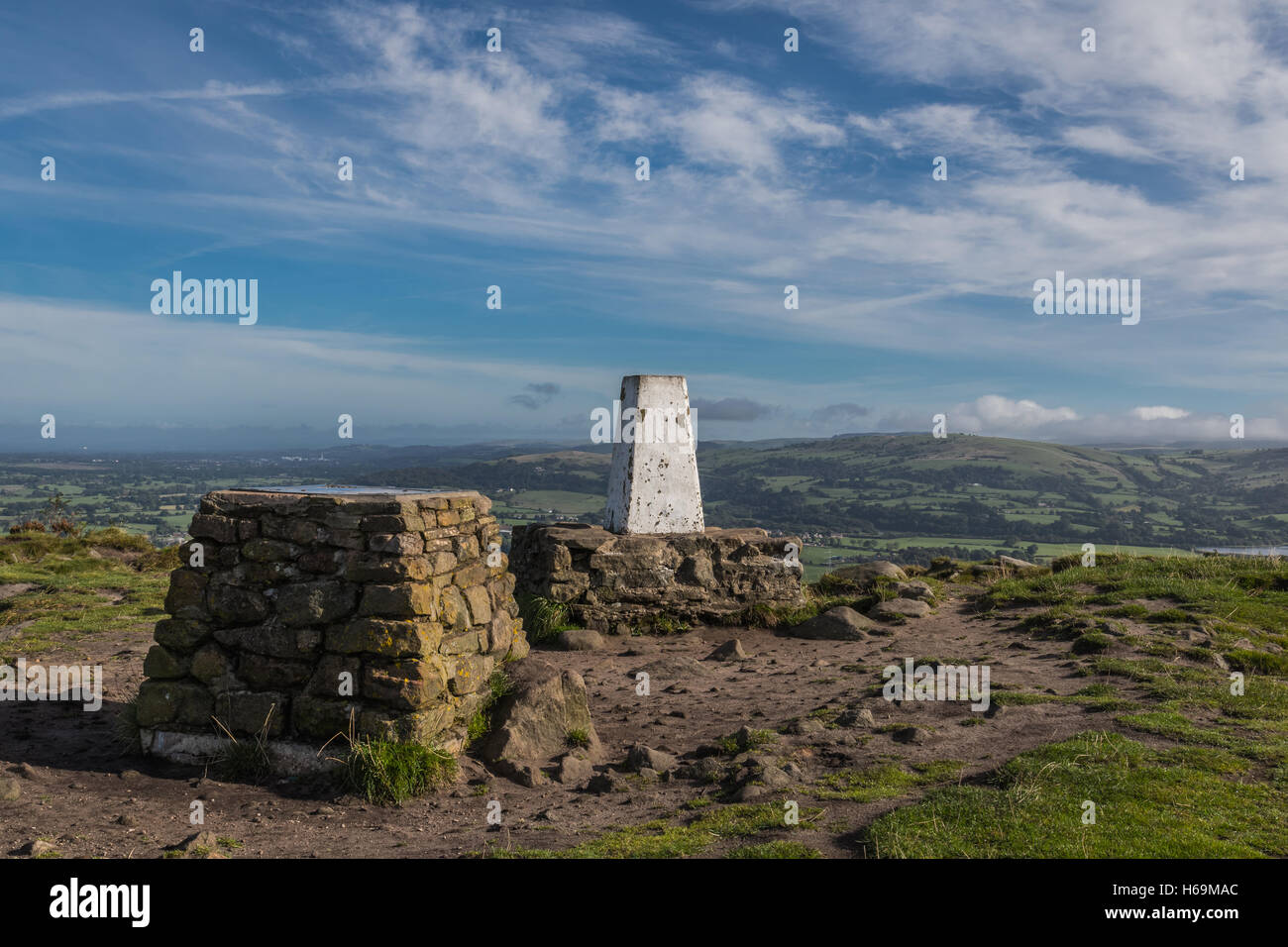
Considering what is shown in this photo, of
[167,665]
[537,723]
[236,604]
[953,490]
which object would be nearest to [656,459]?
[537,723]

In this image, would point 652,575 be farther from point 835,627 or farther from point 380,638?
point 380,638

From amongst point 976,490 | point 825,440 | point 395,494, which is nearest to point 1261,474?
point 976,490

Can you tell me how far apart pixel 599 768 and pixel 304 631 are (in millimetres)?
3059

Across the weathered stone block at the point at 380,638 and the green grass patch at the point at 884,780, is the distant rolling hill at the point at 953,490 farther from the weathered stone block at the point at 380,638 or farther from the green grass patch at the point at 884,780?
the green grass patch at the point at 884,780

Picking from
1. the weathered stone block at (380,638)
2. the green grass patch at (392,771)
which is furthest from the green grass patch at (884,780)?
the weathered stone block at (380,638)

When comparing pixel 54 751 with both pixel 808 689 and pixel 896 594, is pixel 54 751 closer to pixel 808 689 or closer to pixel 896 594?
pixel 808 689

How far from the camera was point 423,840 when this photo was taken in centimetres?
614

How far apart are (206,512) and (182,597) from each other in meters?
0.83

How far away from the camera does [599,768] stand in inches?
314

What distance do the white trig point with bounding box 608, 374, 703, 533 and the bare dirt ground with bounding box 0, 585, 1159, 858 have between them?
3.40 m

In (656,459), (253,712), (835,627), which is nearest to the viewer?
(253,712)

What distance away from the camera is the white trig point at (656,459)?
1470 centimetres

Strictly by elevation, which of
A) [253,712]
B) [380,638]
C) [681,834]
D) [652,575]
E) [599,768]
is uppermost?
[380,638]

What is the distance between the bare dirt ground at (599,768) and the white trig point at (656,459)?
11.1 feet
